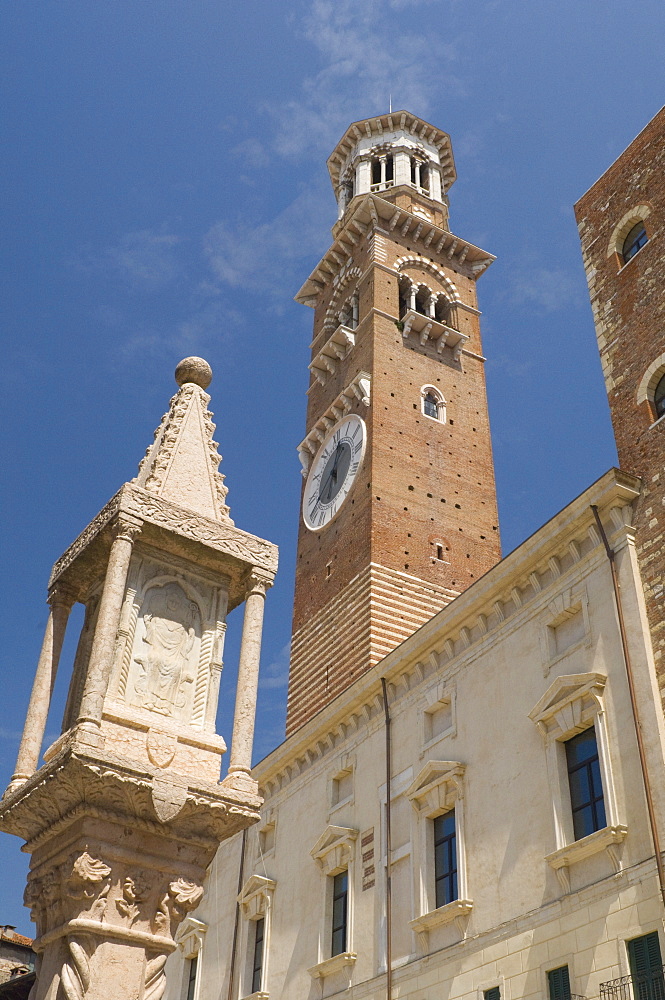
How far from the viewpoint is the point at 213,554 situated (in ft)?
31.9

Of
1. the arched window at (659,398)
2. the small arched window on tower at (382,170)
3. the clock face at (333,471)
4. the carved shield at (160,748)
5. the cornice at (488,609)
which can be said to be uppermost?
the small arched window on tower at (382,170)

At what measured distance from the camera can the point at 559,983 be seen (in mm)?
12625

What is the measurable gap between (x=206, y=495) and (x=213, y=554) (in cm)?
75

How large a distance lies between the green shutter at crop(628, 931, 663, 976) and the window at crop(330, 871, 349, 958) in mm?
7000

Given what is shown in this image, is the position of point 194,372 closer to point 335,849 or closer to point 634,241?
point 335,849

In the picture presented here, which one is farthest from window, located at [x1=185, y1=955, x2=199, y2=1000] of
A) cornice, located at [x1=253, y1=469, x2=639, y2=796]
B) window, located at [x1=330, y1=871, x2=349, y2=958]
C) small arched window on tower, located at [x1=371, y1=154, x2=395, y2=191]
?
small arched window on tower, located at [x1=371, y1=154, x2=395, y2=191]

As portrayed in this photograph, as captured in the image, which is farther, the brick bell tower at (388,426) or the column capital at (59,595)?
the brick bell tower at (388,426)

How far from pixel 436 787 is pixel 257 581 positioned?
790 centimetres

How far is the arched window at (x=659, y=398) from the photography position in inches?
644

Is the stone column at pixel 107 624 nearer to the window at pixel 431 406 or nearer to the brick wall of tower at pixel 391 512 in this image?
the brick wall of tower at pixel 391 512

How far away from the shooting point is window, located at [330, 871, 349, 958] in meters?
17.7

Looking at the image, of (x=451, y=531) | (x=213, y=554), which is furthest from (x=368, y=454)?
(x=213, y=554)

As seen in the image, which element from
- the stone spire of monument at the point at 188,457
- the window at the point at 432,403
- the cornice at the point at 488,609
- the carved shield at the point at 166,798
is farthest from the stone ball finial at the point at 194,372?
the window at the point at 432,403

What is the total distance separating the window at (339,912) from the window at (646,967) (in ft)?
23.1
